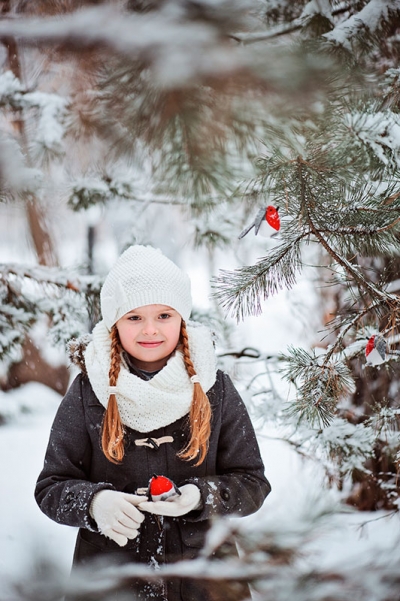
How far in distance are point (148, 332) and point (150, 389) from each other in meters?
0.12

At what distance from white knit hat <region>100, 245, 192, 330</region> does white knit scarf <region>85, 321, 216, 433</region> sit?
0.09 m

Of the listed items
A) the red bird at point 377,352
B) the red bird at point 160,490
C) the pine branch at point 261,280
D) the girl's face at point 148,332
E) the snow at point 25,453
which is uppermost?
the pine branch at point 261,280

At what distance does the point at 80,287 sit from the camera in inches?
75.5

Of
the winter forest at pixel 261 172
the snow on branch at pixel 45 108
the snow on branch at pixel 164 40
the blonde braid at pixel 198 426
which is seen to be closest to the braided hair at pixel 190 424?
the blonde braid at pixel 198 426

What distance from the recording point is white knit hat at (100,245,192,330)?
1.14 metres

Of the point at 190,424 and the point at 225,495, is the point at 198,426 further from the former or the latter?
the point at 225,495

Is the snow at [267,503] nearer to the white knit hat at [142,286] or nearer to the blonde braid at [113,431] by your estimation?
the blonde braid at [113,431]

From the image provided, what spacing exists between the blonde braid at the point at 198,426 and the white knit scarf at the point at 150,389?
14mm

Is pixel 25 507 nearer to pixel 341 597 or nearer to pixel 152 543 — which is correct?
pixel 152 543

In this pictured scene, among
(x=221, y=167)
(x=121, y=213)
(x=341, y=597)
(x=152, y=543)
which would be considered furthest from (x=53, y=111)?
(x=341, y=597)

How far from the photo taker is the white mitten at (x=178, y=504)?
1.01 meters

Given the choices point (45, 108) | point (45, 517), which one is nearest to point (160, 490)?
point (45, 517)

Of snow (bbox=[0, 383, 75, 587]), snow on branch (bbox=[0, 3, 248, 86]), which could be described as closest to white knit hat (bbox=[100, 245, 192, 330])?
snow on branch (bbox=[0, 3, 248, 86])

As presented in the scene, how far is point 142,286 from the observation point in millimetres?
1148
